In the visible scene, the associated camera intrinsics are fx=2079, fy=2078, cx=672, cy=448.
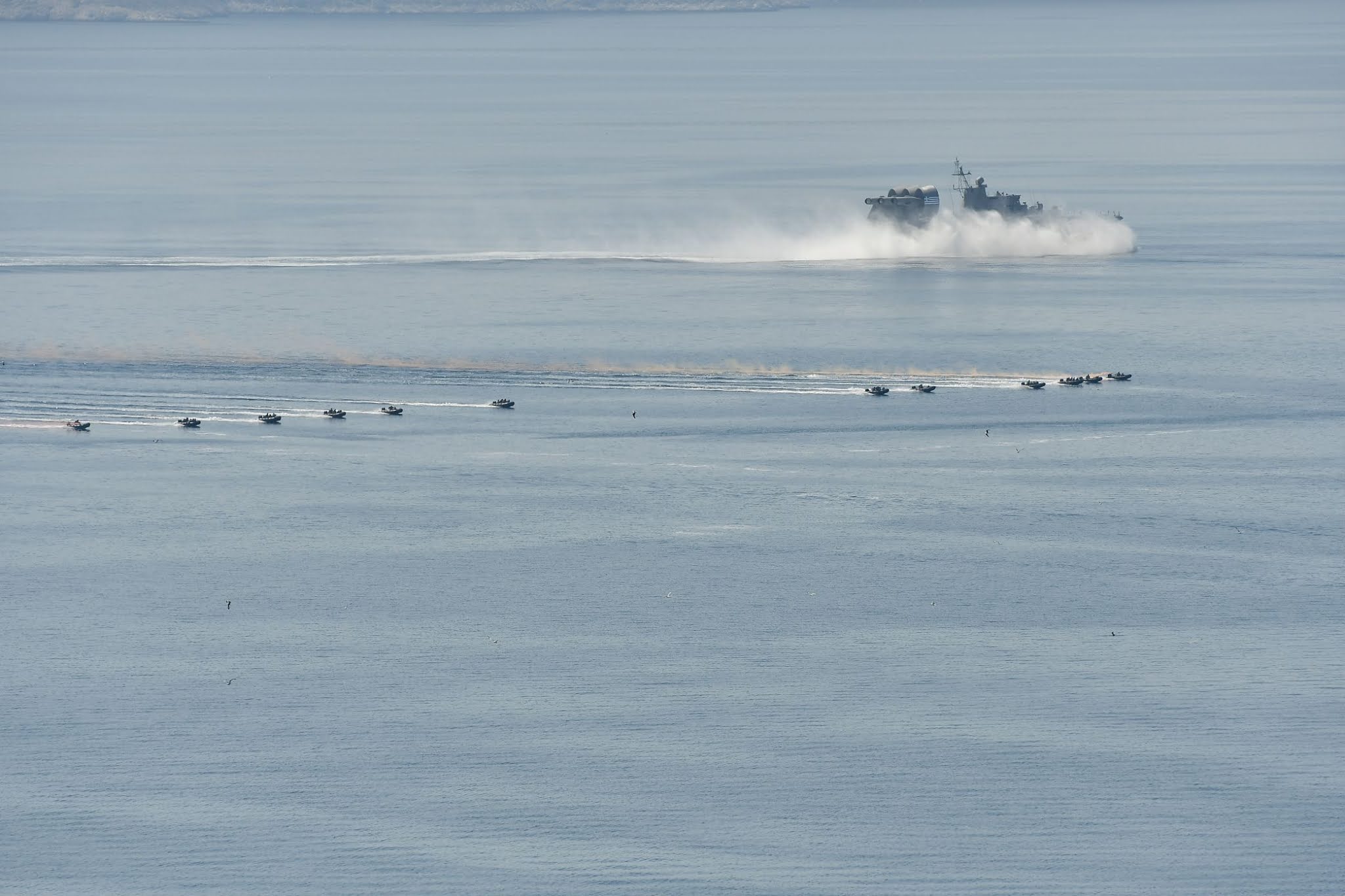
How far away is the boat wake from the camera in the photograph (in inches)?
7092

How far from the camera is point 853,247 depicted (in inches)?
7544

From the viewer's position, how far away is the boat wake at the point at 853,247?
180125mm

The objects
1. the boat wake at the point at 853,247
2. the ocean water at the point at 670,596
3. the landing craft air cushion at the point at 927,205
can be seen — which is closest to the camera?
the ocean water at the point at 670,596

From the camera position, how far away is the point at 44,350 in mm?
136625

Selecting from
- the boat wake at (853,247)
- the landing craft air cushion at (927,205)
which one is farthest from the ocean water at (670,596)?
the landing craft air cushion at (927,205)

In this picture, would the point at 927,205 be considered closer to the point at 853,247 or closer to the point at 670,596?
the point at 853,247

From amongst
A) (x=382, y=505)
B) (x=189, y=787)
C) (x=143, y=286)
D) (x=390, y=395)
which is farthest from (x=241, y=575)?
(x=143, y=286)

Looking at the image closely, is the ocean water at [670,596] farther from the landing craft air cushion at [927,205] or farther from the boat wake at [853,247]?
the landing craft air cushion at [927,205]

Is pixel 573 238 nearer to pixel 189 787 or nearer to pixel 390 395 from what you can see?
pixel 390 395

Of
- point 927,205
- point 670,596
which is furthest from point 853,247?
point 670,596

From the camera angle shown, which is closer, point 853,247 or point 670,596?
point 670,596

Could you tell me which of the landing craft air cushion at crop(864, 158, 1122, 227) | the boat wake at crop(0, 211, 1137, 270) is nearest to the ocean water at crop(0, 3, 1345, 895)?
the boat wake at crop(0, 211, 1137, 270)

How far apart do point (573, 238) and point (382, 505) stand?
92.6 meters

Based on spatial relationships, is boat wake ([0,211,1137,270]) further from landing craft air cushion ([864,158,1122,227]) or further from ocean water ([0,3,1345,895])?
ocean water ([0,3,1345,895])
